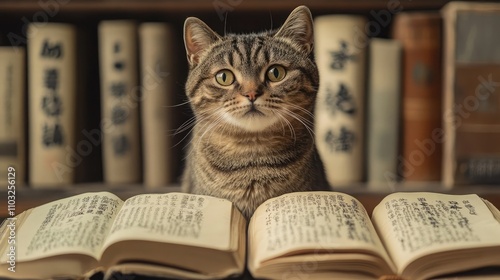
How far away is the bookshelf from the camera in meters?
0.96

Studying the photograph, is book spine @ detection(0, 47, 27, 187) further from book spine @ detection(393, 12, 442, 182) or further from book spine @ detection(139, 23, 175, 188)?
book spine @ detection(393, 12, 442, 182)

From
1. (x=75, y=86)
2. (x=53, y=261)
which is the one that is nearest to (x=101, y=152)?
(x=75, y=86)

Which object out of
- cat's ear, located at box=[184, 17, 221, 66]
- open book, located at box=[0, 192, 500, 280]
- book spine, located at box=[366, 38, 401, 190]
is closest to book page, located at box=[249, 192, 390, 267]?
open book, located at box=[0, 192, 500, 280]

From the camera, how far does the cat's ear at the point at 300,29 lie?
2.34 feet

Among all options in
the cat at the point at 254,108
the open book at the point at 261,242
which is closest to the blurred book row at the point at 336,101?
the cat at the point at 254,108

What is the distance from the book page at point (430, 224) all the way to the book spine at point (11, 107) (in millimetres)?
638

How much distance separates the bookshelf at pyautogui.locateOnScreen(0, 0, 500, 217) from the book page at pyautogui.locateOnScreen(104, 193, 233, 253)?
0.85 feet

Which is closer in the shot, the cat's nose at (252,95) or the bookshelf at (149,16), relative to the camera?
the cat's nose at (252,95)

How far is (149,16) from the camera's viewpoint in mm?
1033

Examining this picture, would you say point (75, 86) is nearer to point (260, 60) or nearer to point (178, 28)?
point (178, 28)

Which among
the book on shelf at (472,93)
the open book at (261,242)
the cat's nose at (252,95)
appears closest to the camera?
the open book at (261,242)

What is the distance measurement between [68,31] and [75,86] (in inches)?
3.8

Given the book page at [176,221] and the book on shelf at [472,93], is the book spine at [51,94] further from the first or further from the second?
the book on shelf at [472,93]

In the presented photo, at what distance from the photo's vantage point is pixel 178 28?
1008mm
